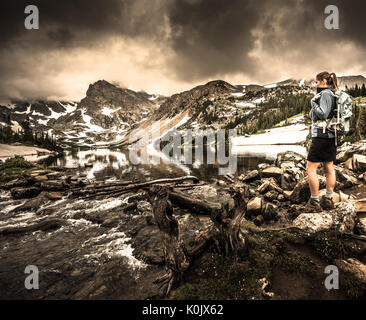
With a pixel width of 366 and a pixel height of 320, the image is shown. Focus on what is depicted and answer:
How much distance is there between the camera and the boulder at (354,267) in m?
3.58

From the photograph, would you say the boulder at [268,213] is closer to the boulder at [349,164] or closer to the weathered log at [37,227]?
the boulder at [349,164]

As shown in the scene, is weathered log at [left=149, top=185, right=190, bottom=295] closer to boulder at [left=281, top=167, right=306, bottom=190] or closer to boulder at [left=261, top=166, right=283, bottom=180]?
boulder at [left=281, top=167, right=306, bottom=190]

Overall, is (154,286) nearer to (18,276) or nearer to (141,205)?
(18,276)

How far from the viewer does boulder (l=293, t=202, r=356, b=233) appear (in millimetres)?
5238

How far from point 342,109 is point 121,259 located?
945 cm

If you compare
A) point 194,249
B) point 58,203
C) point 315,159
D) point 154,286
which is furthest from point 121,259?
point 58,203

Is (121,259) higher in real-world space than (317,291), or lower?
lower

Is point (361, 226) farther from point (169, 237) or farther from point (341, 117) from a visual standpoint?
point (169, 237)

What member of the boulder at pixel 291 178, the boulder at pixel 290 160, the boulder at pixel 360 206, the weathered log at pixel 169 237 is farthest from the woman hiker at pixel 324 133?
the boulder at pixel 290 160

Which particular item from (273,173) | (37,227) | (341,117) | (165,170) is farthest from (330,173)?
(165,170)

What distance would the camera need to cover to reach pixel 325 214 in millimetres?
5762

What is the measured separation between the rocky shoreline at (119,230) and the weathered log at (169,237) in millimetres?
488

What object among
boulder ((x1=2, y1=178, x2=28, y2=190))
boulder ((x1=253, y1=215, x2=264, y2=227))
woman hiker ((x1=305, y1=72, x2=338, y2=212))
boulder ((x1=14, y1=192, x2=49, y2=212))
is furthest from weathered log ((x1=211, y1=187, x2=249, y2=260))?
boulder ((x1=2, y1=178, x2=28, y2=190))

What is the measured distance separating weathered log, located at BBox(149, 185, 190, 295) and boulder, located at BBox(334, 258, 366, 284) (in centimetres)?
363
